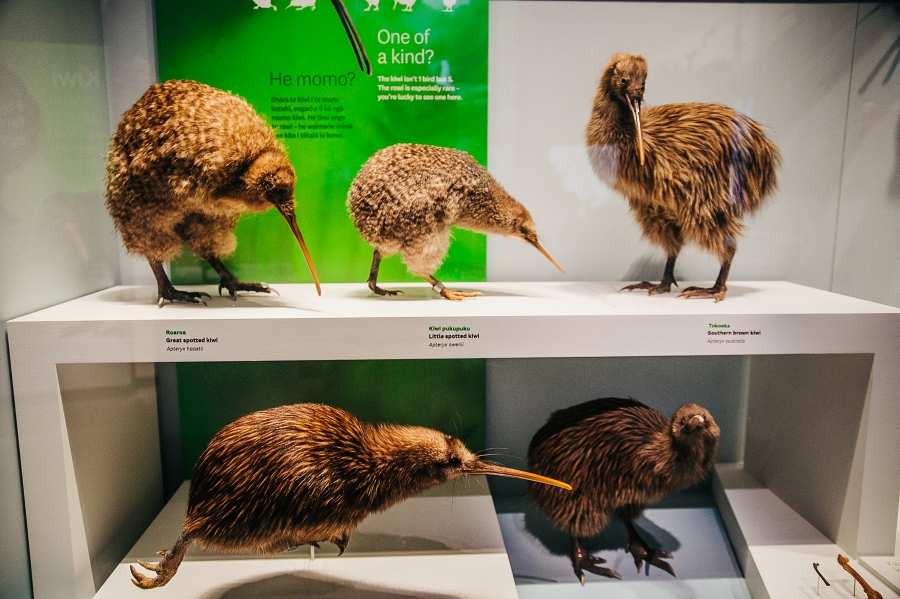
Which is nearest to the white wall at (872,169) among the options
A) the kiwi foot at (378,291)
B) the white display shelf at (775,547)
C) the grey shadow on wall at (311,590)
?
the white display shelf at (775,547)

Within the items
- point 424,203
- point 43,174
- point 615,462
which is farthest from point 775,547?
point 43,174

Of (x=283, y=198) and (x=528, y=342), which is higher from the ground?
(x=283, y=198)

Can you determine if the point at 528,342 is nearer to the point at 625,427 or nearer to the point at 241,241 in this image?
the point at 625,427

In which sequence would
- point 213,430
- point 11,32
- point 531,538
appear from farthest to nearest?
1. point 213,430
2. point 531,538
3. point 11,32

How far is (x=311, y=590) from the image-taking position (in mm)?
1271

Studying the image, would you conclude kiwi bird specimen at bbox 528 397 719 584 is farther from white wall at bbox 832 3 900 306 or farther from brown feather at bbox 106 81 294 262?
brown feather at bbox 106 81 294 262

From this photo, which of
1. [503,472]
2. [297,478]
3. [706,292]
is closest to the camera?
[297,478]

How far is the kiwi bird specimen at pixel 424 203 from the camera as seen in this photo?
4.39ft

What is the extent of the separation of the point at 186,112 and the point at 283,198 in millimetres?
261

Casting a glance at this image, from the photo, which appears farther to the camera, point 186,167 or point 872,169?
point 872,169

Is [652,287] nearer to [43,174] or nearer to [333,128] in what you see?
[333,128]

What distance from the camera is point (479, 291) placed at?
1.50 meters

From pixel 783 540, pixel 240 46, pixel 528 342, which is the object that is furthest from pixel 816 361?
pixel 240 46

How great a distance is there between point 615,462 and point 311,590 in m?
0.73
